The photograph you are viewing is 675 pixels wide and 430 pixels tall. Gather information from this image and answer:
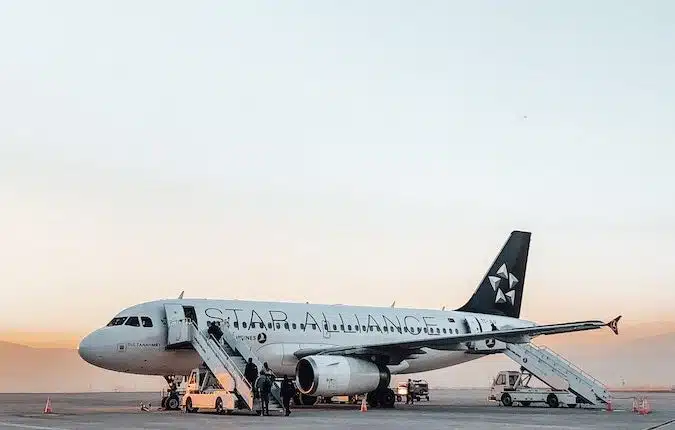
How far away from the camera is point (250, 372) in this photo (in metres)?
28.3

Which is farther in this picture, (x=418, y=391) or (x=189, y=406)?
(x=418, y=391)

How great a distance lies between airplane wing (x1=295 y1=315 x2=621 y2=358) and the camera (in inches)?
1260

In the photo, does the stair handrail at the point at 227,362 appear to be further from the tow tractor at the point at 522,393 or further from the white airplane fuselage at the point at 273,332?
the tow tractor at the point at 522,393

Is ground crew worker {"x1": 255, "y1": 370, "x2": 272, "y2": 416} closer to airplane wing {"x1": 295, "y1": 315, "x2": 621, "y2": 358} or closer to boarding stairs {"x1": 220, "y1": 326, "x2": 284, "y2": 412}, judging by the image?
boarding stairs {"x1": 220, "y1": 326, "x2": 284, "y2": 412}

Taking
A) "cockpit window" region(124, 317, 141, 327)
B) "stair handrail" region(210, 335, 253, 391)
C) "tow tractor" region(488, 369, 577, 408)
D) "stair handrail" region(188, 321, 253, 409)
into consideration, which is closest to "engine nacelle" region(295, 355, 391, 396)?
"stair handrail" region(210, 335, 253, 391)

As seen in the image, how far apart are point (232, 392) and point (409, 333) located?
12.4m

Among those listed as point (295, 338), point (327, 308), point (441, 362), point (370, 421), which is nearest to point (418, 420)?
point (370, 421)

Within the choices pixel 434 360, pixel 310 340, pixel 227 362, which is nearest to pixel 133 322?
pixel 227 362

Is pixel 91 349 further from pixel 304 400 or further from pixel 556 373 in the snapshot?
pixel 556 373

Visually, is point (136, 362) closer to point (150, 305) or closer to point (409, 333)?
point (150, 305)

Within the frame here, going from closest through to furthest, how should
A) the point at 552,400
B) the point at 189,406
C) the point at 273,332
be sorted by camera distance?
the point at 189,406 < the point at 273,332 < the point at 552,400

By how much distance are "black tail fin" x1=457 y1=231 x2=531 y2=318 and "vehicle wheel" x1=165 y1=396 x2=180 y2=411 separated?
674 inches

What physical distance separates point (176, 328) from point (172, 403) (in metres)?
2.64

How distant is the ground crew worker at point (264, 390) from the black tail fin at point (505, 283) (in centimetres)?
1859
